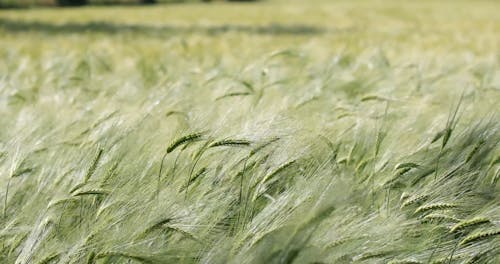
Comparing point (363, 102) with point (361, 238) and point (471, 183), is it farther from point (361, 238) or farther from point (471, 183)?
point (361, 238)

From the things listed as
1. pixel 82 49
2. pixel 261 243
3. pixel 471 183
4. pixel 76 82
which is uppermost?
pixel 261 243

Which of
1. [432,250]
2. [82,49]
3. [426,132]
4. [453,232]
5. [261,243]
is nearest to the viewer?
[261,243]

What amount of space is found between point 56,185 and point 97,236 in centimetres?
30

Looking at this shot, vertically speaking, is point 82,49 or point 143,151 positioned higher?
point 143,151

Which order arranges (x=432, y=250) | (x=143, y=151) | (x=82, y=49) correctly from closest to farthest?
(x=432, y=250) < (x=143, y=151) < (x=82, y=49)

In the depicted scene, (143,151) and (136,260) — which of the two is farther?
(143,151)

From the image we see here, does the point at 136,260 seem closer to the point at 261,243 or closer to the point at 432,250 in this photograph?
the point at 261,243

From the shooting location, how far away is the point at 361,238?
1263 millimetres

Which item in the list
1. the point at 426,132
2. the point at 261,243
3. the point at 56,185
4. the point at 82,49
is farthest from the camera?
the point at 82,49

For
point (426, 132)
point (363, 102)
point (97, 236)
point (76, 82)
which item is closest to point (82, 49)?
point (76, 82)

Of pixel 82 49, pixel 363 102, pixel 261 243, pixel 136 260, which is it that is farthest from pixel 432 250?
pixel 82 49

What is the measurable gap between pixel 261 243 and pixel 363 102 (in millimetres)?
1271

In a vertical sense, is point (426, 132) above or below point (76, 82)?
above

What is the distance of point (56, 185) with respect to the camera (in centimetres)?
157
